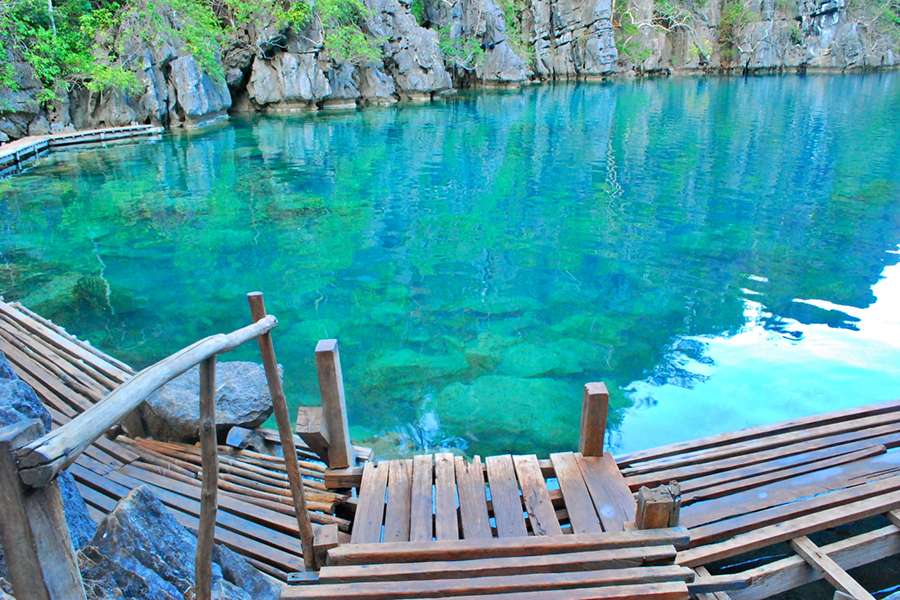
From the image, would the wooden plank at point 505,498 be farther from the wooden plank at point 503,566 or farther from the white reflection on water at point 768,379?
the white reflection on water at point 768,379

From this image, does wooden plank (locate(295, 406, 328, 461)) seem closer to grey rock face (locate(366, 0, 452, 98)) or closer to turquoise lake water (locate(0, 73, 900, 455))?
turquoise lake water (locate(0, 73, 900, 455))

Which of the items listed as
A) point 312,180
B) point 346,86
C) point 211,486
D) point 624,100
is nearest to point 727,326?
point 211,486

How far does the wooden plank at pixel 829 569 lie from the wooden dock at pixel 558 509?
11 mm

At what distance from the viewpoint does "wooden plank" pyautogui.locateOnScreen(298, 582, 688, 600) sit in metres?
3.30

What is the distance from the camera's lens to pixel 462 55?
48.7m

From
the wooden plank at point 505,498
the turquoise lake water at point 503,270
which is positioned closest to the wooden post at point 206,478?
the wooden plank at point 505,498

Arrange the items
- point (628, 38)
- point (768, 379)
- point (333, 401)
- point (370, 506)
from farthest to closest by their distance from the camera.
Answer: point (628, 38)
point (768, 379)
point (333, 401)
point (370, 506)

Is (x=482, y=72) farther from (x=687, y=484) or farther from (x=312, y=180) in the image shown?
(x=687, y=484)

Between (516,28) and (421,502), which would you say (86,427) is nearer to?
(421,502)

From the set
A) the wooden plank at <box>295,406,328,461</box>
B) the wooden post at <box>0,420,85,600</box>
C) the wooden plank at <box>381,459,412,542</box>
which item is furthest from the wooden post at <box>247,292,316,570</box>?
the wooden post at <box>0,420,85,600</box>

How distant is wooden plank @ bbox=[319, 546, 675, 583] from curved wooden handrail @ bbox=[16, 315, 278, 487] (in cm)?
181

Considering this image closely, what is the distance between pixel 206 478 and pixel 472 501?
215 centimetres

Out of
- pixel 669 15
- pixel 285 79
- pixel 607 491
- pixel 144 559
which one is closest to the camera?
pixel 144 559

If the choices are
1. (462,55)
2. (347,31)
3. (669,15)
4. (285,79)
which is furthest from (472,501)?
(669,15)
